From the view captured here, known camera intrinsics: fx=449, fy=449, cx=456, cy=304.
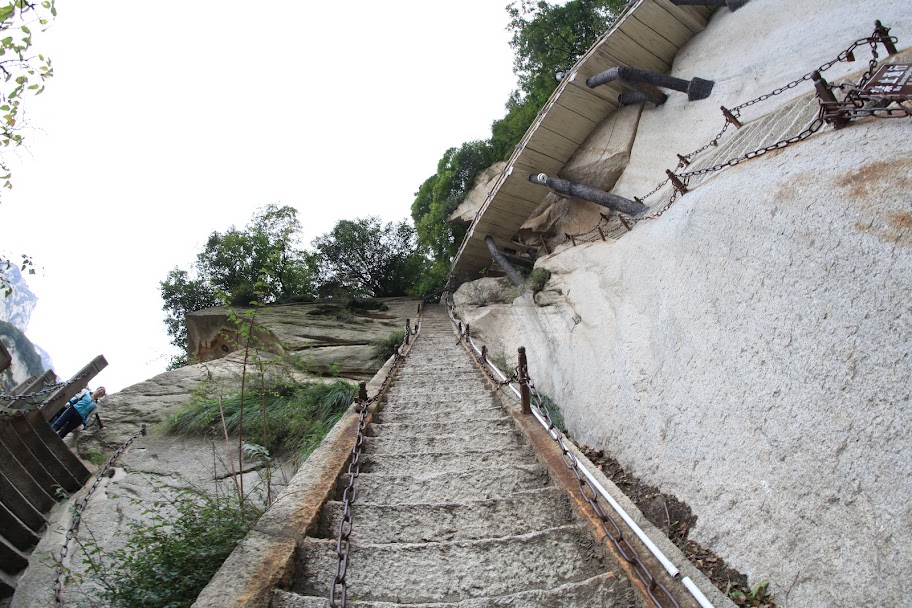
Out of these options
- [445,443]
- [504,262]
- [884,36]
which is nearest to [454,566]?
[445,443]

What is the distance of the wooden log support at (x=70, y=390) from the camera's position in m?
6.22

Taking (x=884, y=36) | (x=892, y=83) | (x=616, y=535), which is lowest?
(x=616, y=535)

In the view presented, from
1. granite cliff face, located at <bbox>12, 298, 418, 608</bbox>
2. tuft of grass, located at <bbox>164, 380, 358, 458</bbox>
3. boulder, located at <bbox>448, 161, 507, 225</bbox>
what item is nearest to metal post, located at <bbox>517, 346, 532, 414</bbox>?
tuft of grass, located at <bbox>164, 380, 358, 458</bbox>

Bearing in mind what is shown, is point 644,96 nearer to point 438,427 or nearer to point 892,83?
point 892,83

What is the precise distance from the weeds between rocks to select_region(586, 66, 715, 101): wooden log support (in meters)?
7.27

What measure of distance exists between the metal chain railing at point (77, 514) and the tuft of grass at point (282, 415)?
57 cm

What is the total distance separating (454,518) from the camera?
10.1 ft

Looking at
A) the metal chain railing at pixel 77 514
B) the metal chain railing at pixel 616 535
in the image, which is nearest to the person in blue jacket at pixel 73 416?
the metal chain railing at pixel 77 514

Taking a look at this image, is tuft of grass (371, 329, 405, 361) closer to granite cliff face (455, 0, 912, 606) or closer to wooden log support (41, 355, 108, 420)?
granite cliff face (455, 0, 912, 606)

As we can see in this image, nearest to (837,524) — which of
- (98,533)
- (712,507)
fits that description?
(712,507)

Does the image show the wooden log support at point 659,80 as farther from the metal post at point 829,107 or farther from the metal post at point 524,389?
the metal post at point 524,389

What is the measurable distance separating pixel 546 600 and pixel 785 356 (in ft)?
7.83

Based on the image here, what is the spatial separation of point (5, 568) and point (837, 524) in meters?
6.58

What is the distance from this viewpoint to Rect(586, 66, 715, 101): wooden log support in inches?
330
